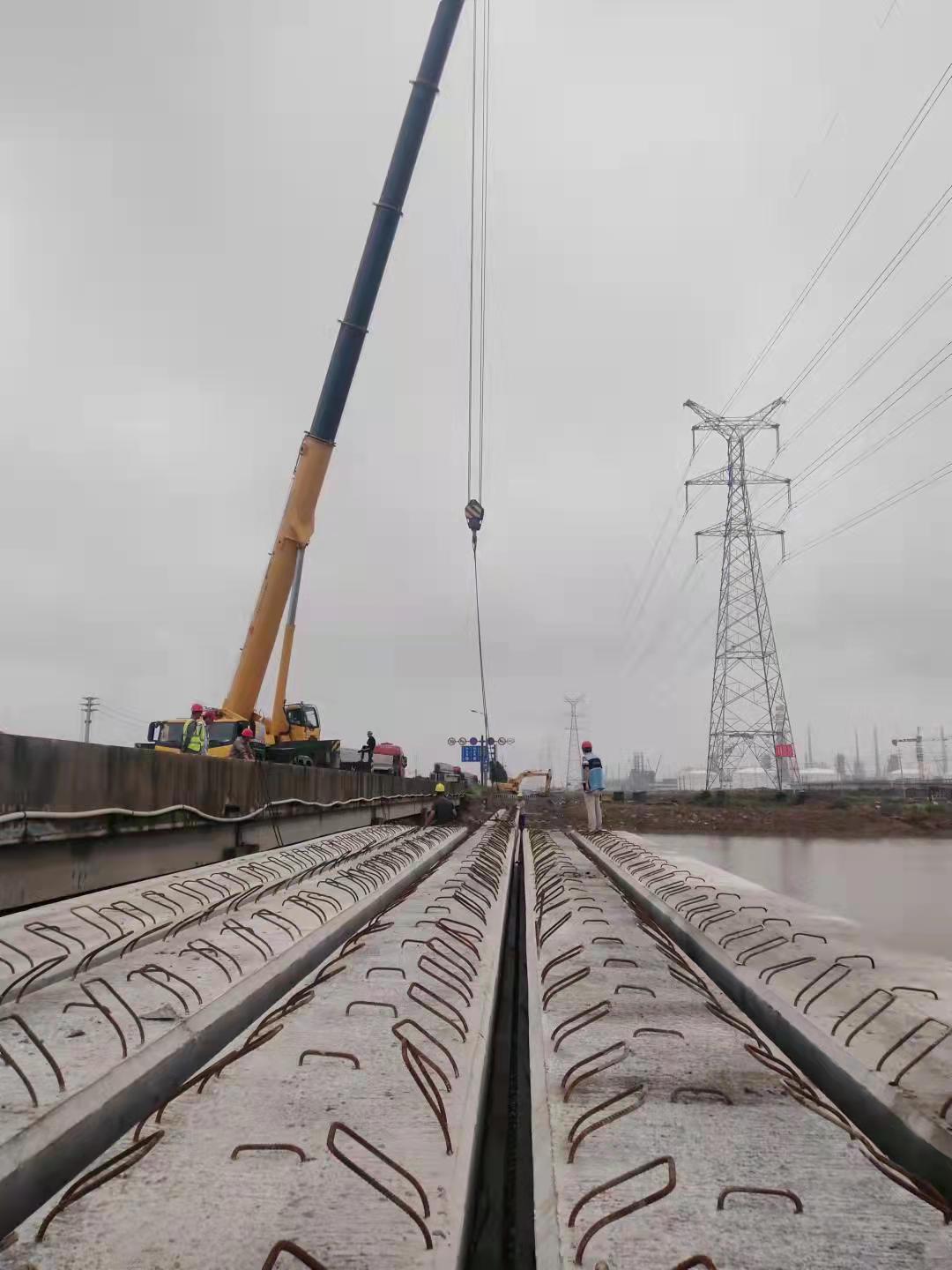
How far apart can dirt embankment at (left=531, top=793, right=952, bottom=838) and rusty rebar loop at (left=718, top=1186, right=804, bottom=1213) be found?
15897mm

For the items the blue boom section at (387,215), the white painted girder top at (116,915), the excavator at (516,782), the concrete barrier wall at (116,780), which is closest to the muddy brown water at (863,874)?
the white painted girder top at (116,915)

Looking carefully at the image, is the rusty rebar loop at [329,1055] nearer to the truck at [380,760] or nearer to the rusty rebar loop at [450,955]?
the rusty rebar loop at [450,955]

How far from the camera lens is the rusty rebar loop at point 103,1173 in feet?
4.89

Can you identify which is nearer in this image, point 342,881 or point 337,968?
point 337,968

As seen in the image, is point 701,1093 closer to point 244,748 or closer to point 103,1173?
point 103,1173

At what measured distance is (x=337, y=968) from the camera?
3088 mm

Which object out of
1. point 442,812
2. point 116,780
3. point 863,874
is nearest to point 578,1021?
point 116,780

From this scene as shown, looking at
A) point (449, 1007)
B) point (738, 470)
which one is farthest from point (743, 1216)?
point (738, 470)

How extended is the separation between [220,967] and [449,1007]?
864 millimetres

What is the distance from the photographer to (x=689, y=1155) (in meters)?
1.71

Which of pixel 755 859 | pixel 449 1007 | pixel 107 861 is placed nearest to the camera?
pixel 449 1007

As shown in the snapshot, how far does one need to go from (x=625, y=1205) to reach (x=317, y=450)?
1126cm

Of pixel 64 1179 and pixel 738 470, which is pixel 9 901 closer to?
pixel 64 1179

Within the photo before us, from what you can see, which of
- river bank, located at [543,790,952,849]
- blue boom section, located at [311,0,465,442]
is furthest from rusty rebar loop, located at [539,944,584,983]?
river bank, located at [543,790,952,849]
